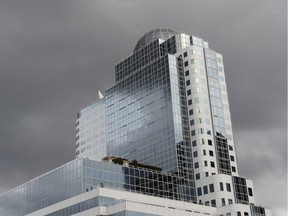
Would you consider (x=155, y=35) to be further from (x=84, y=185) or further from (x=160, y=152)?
(x=84, y=185)

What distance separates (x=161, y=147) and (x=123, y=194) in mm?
35086

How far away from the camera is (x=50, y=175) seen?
130500mm

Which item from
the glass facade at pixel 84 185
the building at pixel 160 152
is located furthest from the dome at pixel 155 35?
the glass facade at pixel 84 185

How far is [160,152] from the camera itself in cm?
15312

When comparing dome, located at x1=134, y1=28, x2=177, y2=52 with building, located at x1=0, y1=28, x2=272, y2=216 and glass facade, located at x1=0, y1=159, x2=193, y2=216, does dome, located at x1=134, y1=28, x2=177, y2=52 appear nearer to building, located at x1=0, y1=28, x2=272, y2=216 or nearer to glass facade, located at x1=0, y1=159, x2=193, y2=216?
building, located at x1=0, y1=28, x2=272, y2=216

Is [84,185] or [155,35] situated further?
[155,35]

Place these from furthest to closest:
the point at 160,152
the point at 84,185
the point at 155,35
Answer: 1. the point at 155,35
2. the point at 160,152
3. the point at 84,185

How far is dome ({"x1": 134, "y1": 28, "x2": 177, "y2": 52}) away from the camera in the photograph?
178 meters

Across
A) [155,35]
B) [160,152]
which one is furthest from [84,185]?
[155,35]

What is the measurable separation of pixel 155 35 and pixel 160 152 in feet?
151

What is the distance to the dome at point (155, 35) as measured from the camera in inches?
6998

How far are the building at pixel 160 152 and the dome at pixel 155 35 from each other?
42 cm

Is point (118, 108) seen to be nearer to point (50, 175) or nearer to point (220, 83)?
point (220, 83)

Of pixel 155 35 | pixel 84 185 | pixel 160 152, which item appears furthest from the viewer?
pixel 155 35
